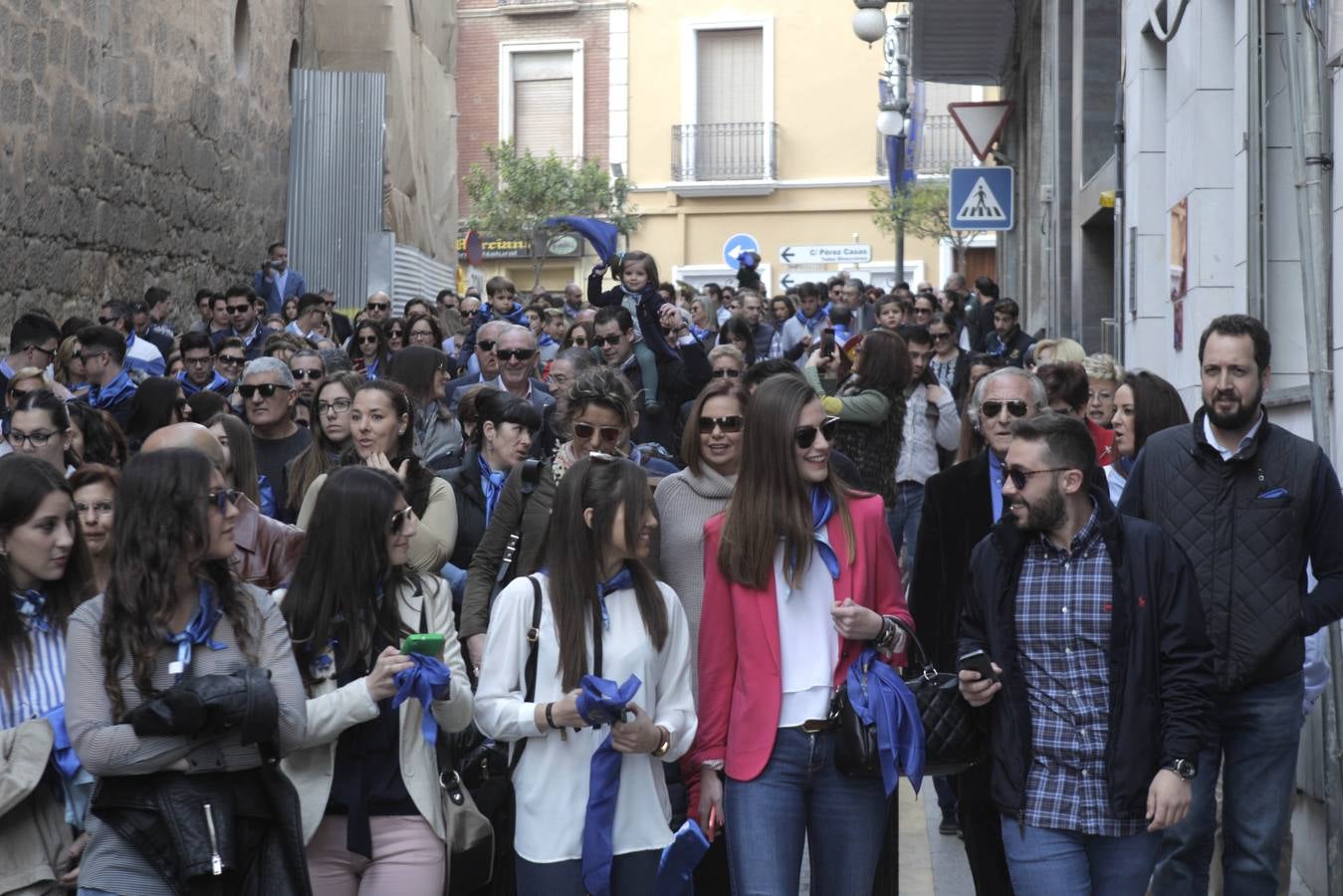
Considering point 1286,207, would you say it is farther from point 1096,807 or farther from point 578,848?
point 578,848

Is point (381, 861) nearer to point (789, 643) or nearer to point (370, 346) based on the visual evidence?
point (789, 643)

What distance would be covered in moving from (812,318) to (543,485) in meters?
16.2

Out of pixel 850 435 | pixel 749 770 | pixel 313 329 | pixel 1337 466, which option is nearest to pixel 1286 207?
pixel 1337 466

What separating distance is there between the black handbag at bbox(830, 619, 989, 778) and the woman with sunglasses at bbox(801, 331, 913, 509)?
193 inches

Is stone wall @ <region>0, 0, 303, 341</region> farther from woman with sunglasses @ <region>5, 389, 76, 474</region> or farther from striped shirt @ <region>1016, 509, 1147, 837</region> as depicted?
striped shirt @ <region>1016, 509, 1147, 837</region>

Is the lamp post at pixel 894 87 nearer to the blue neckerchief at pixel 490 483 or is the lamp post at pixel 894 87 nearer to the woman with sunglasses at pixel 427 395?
the woman with sunglasses at pixel 427 395

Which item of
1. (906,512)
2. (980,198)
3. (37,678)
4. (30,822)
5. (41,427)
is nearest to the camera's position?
(30,822)

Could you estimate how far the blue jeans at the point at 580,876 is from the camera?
4.91 m

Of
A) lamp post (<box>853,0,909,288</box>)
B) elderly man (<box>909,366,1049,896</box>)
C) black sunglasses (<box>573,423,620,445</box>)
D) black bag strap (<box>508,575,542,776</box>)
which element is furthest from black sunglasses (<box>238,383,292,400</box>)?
lamp post (<box>853,0,909,288</box>)

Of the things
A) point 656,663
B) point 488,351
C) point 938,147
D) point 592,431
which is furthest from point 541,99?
point 656,663

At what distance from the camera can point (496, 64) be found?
4294 centimetres

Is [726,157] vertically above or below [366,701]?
above

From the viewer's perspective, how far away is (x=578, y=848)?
4910 mm

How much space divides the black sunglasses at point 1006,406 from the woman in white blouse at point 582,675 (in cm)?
177
